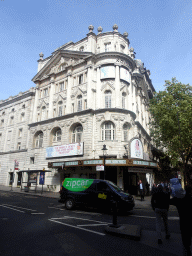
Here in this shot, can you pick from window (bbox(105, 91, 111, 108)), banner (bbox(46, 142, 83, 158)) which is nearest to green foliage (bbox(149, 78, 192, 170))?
window (bbox(105, 91, 111, 108))

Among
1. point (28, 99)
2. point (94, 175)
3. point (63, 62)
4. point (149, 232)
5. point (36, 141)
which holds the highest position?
point (63, 62)

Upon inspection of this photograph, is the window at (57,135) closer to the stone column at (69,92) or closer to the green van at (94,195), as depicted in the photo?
the stone column at (69,92)

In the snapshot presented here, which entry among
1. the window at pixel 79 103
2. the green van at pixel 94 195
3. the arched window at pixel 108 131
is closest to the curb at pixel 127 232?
the green van at pixel 94 195

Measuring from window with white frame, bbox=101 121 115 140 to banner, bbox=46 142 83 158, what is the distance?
143 inches

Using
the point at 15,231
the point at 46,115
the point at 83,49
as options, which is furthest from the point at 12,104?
the point at 15,231

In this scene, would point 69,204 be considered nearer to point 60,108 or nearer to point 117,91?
point 117,91

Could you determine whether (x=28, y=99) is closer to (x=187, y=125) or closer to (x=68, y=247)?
(x=187, y=125)

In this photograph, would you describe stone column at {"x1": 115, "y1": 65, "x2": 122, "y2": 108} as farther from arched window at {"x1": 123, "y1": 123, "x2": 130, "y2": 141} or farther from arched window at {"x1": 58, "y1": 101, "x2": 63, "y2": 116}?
arched window at {"x1": 58, "y1": 101, "x2": 63, "y2": 116}

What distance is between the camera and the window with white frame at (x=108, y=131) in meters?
25.0

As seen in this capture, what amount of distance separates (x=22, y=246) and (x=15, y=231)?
1709 mm

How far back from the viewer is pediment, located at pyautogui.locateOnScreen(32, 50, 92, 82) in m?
30.2

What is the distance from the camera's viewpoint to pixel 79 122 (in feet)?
86.9

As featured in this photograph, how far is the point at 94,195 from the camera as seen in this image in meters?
11.1

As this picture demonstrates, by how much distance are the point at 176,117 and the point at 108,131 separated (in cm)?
993
